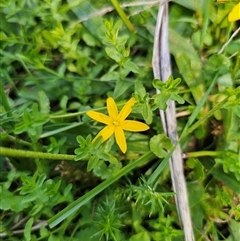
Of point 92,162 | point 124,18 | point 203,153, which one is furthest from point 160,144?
point 124,18

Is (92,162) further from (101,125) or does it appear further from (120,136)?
(101,125)

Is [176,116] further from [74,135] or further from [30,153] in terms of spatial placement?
[30,153]

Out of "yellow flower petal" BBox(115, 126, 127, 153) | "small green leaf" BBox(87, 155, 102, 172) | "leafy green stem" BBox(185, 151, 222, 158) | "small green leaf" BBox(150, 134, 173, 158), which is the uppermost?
"yellow flower petal" BBox(115, 126, 127, 153)

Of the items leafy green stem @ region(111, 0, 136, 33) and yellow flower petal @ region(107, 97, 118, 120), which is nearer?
yellow flower petal @ region(107, 97, 118, 120)

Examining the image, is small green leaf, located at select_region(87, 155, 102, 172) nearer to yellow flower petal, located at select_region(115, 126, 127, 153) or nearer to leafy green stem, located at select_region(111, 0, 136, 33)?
yellow flower petal, located at select_region(115, 126, 127, 153)

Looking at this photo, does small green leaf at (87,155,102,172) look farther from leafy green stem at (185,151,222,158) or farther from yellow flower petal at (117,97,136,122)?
leafy green stem at (185,151,222,158)

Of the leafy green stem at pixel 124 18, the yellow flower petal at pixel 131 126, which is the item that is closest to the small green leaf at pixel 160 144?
Answer: the yellow flower petal at pixel 131 126

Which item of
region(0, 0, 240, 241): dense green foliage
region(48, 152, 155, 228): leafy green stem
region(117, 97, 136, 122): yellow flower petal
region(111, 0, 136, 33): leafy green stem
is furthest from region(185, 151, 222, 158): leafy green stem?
region(111, 0, 136, 33): leafy green stem

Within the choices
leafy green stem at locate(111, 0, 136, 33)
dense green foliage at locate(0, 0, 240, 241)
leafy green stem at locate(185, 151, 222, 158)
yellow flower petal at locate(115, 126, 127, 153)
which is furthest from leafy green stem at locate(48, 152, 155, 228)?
leafy green stem at locate(111, 0, 136, 33)

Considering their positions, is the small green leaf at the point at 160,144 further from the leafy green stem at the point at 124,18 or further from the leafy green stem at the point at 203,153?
the leafy green stem at the point at 124,18

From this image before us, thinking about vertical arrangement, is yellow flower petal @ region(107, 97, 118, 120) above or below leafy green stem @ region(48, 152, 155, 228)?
above
